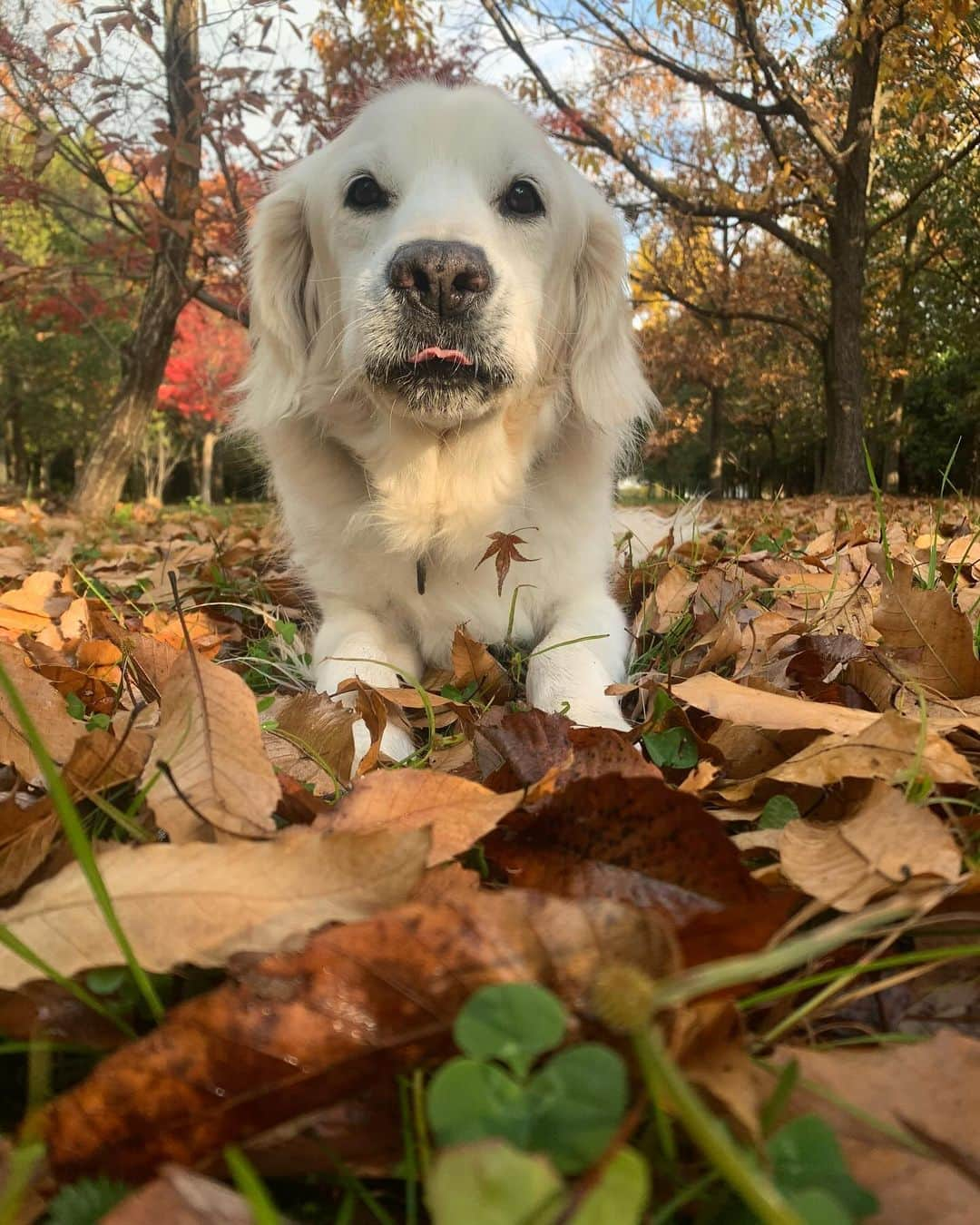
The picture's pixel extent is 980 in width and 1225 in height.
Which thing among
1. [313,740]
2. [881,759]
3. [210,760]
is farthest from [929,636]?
[210,760]

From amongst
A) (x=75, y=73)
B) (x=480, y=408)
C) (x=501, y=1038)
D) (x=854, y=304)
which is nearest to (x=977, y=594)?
(x=480, y=408)

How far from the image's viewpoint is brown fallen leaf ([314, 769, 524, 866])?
0.93m

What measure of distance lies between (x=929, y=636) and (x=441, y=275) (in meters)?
1.41

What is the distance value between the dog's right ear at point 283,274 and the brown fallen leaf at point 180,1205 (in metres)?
2.78

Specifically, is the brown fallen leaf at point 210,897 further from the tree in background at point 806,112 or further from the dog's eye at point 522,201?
the tree in background at point 806,112

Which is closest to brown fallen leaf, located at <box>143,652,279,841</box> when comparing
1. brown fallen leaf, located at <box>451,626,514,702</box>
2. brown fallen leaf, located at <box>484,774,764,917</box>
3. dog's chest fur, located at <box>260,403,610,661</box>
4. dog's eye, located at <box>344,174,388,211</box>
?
brown fallen leaf, located at <box>484,774,764,917</box>

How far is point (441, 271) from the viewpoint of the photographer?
2.20 meters

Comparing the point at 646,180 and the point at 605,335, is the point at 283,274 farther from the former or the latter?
the point at 646,180

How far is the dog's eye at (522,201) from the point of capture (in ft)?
8.76

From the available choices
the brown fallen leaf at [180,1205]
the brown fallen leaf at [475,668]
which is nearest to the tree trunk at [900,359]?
the brown fallen leaf at [475,668]

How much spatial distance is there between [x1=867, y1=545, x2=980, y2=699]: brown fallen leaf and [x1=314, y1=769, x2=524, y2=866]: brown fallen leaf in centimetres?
91

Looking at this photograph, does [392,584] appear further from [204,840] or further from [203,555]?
[203,555]

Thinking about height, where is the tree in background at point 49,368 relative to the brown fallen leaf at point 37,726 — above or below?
above

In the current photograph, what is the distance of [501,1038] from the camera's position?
1.73 feet
